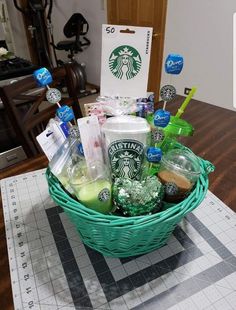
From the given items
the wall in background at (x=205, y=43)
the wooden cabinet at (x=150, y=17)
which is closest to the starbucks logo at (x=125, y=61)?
the wall in background at (x=205, y=43)

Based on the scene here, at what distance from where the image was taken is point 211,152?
78 cm

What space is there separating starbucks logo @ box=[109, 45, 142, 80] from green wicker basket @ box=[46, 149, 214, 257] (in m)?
0.25

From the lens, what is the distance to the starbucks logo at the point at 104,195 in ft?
1.37

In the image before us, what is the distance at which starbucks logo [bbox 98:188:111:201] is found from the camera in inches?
16.4

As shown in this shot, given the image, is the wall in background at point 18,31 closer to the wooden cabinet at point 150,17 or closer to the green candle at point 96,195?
the wooden cabinet at point 150,17

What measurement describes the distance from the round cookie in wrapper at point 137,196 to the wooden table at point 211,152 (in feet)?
0.72

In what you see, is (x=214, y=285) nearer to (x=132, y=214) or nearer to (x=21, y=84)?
(x=132, y=214)

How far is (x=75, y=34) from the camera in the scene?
3.12m

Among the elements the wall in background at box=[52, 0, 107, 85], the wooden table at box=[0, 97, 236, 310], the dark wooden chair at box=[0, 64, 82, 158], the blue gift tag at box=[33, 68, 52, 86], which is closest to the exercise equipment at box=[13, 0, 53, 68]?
the wall in background at box=[52, 0, 107, 85]

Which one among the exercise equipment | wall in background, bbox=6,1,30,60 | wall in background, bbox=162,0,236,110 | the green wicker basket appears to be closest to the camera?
the green wicker basket

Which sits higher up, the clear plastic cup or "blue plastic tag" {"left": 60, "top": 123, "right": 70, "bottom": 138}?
"blue plastic tag" {"left": 60, "top": 123, "right": 70, "bottom": 138}

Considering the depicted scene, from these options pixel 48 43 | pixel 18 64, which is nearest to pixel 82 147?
pixel 18 64

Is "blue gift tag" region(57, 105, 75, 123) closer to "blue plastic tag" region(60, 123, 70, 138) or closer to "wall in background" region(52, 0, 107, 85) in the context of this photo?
"blue plastic tag" region(60, 123, 70, 138)

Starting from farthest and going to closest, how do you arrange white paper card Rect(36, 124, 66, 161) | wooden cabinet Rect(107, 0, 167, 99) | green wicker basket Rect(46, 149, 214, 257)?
wooden cabinet Rect(107, 0, 167, 99) < white paper card Rect(36, 124, 66, 161) < green wicker basket Rect(46, 149, 214, 257)
